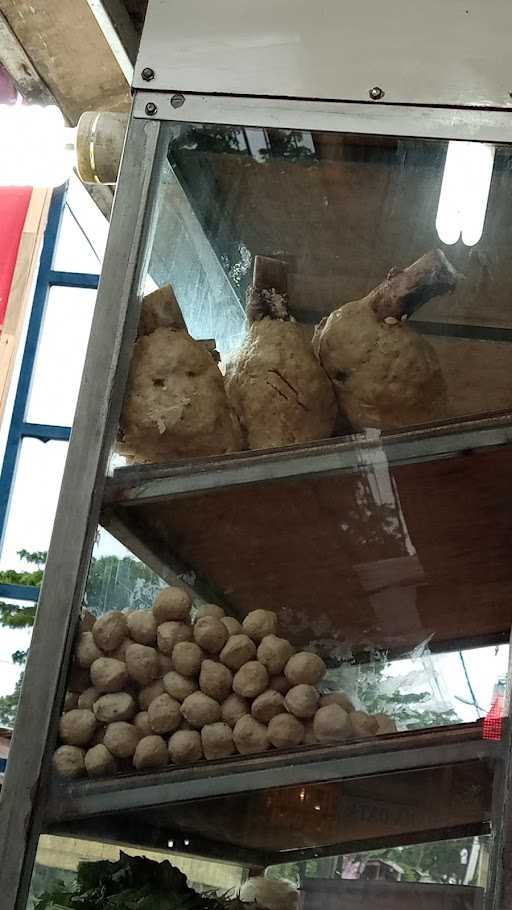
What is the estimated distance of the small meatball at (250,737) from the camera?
1.06m

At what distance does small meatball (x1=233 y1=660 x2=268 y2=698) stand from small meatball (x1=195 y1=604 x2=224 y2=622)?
0.07m

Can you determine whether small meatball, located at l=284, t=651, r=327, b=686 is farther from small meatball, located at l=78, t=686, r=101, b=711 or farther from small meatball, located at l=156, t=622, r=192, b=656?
small meatball, located at l=78, t=686, r=101, b=711

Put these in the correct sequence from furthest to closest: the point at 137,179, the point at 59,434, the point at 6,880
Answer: the point at 59,434 < the point at 137,179 < the point at 6,880

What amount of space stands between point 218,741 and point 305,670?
120mm

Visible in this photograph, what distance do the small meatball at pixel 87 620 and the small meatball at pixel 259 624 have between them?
0.18 meters

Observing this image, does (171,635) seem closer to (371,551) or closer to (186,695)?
(186,695)

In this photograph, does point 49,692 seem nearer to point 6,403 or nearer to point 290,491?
point 290,491

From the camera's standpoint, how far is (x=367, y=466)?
3.75 feet

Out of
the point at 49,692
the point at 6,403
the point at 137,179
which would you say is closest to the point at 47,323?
the point at 6,403

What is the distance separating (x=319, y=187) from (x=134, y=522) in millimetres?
495

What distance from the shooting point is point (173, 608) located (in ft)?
3.70

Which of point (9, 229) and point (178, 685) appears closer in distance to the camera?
point (178, 685)

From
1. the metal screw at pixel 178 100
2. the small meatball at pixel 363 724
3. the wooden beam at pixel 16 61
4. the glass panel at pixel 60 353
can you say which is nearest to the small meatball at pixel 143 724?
the small meatball at pixel 363 724

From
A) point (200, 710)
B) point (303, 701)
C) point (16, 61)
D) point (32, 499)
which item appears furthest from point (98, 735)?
point (32, 499)
